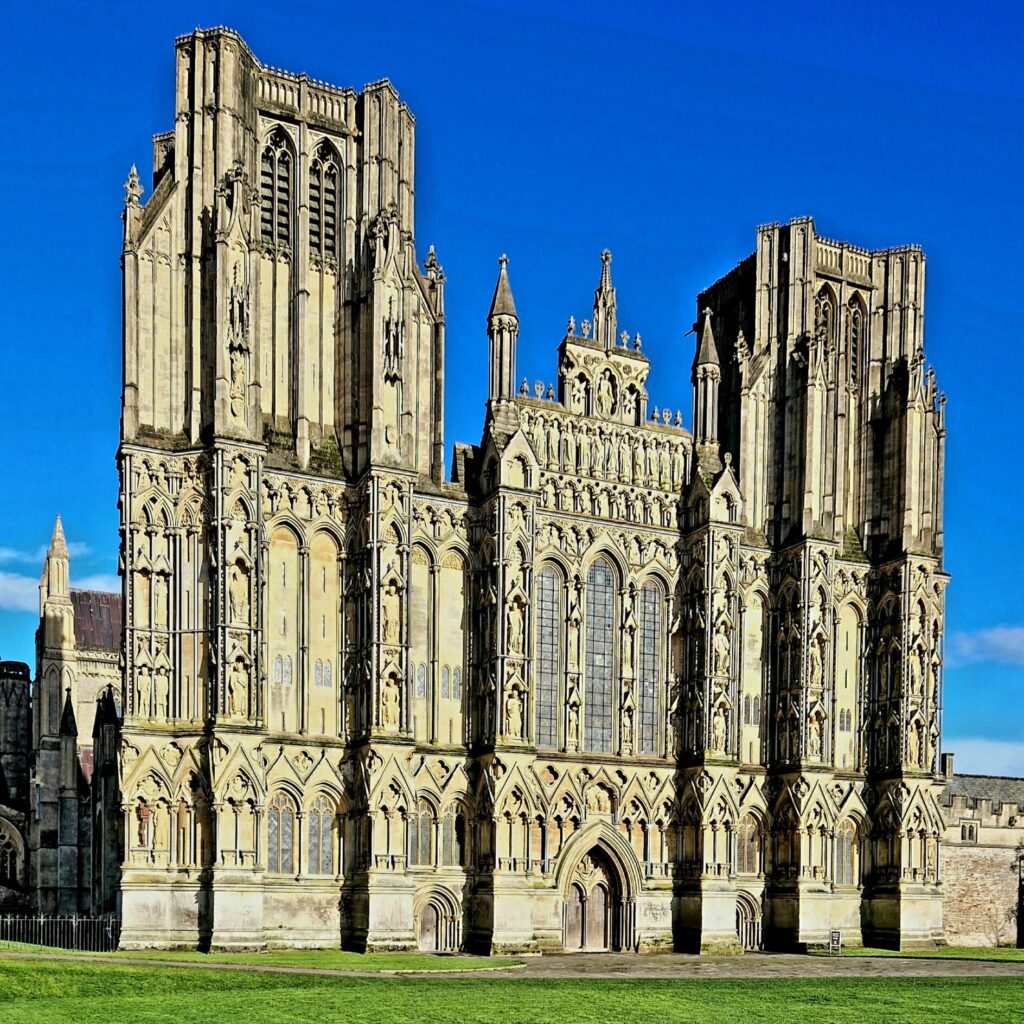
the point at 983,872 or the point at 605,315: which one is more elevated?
the point at 605,315

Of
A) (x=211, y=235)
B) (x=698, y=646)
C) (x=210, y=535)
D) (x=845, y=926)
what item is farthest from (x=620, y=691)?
(x=211, y=235)

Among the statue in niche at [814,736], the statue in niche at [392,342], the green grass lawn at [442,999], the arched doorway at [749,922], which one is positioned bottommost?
the arched doorway at [749,922]

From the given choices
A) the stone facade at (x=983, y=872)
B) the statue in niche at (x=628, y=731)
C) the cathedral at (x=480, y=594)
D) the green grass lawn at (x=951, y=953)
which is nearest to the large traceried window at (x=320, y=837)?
the cathedral at (x=480, y=594)

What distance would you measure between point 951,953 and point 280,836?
2673 cm

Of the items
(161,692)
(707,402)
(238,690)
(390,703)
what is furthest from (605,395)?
(161,692)

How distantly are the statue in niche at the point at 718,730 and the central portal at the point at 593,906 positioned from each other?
5999mm

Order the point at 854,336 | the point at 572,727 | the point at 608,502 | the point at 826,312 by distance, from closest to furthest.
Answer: the point at 572,727 < the point at 608,502 < the point at 826,312 < the point at 854,336

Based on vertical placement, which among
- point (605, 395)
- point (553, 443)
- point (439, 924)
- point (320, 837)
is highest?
point (605, 395)

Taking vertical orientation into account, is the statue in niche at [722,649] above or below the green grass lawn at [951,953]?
above

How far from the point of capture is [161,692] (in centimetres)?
4172

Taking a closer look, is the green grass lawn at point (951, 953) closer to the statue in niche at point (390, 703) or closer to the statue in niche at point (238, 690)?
the statue in niche at point (390, 703)

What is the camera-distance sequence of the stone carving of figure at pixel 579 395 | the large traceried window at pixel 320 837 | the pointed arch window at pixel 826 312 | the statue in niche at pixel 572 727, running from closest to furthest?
the large traceried window at pixel 320 837
the statue in niche at pixel 572 727
the stone carving of figure at pixel 579 395
the pointed arch window at pixel 826 312

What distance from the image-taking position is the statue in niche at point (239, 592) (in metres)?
42.3

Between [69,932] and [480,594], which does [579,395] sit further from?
[69,932]
